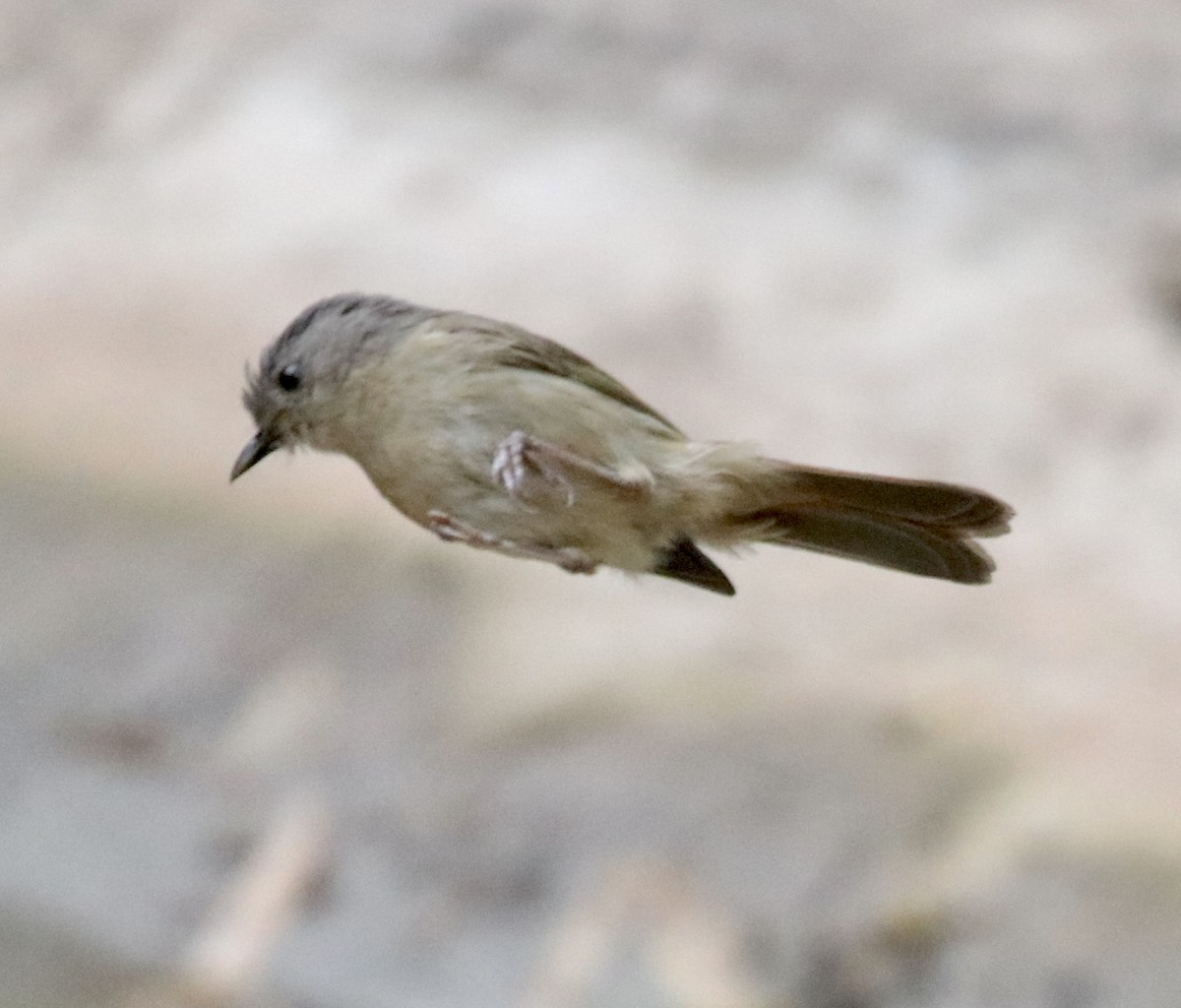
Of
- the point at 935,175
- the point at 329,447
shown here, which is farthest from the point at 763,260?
the point at 329,447

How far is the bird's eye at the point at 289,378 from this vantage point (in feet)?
6.14

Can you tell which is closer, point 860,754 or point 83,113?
point 860,754

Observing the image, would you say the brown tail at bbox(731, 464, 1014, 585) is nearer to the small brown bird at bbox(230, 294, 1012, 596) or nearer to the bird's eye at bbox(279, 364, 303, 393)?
the small brown bird at bbox(230, 294, 1012, 596)

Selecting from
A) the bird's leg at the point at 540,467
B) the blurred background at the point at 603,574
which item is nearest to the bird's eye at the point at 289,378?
the bird's leg at the point at 540,467

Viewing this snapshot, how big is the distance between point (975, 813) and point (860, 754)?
0.88 ft

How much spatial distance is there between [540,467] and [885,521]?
34 cm

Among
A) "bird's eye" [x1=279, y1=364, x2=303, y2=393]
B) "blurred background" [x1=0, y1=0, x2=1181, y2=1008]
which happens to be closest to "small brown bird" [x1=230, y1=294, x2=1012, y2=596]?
"bird's eye" [x1=279, y1=364, x2=303, y2=393]

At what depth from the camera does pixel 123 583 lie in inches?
168

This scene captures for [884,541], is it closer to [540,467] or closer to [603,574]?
[540,467]

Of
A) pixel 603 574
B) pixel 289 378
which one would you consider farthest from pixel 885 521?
pixel 603 574

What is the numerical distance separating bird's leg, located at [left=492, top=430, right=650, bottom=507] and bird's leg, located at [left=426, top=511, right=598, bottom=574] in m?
0.05

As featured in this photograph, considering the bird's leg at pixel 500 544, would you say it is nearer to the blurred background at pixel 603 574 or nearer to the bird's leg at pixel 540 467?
the bird's leg at pixel 540 467

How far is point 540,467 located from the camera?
164 centimetres

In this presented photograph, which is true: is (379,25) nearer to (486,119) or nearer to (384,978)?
(486,119)
